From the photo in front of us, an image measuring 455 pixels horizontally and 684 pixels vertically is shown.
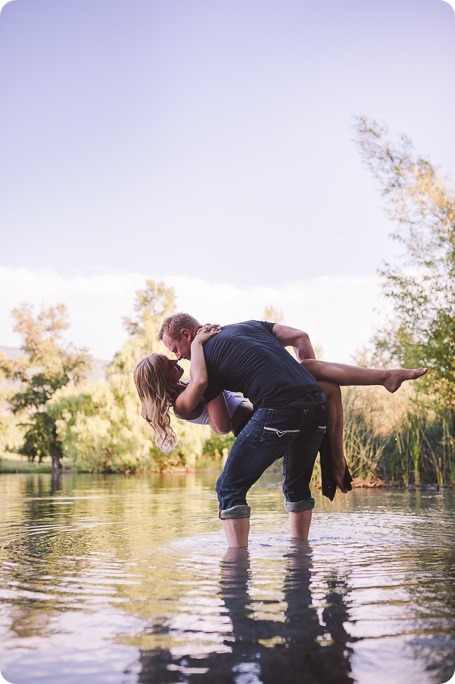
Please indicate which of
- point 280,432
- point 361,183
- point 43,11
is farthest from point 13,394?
point 280,432

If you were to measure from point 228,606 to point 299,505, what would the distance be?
5.38 ft

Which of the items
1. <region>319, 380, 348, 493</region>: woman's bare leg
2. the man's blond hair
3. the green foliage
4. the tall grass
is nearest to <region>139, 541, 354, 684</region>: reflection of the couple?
<region>319, 380, 348, 493</region>: woman's bare leg

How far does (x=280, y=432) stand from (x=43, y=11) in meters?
4.29

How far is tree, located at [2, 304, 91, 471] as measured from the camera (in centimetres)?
2923

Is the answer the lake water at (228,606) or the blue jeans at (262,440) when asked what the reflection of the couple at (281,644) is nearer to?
the lake water at (228,606)

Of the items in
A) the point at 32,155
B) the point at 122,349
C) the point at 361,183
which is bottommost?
the point at 122,349

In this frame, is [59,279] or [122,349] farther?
[59,279]

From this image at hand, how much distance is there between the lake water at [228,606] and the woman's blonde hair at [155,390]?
26.8 inches

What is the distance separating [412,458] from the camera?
10773mm

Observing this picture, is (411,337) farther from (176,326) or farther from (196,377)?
(196,377)

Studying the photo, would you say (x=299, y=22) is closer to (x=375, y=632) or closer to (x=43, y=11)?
(x=43, y=11)

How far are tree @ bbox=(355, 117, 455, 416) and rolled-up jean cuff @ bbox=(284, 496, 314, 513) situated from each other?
5.89m

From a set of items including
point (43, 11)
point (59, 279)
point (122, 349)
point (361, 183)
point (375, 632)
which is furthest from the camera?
point (59, 279)

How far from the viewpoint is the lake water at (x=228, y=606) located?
6.37 feet
